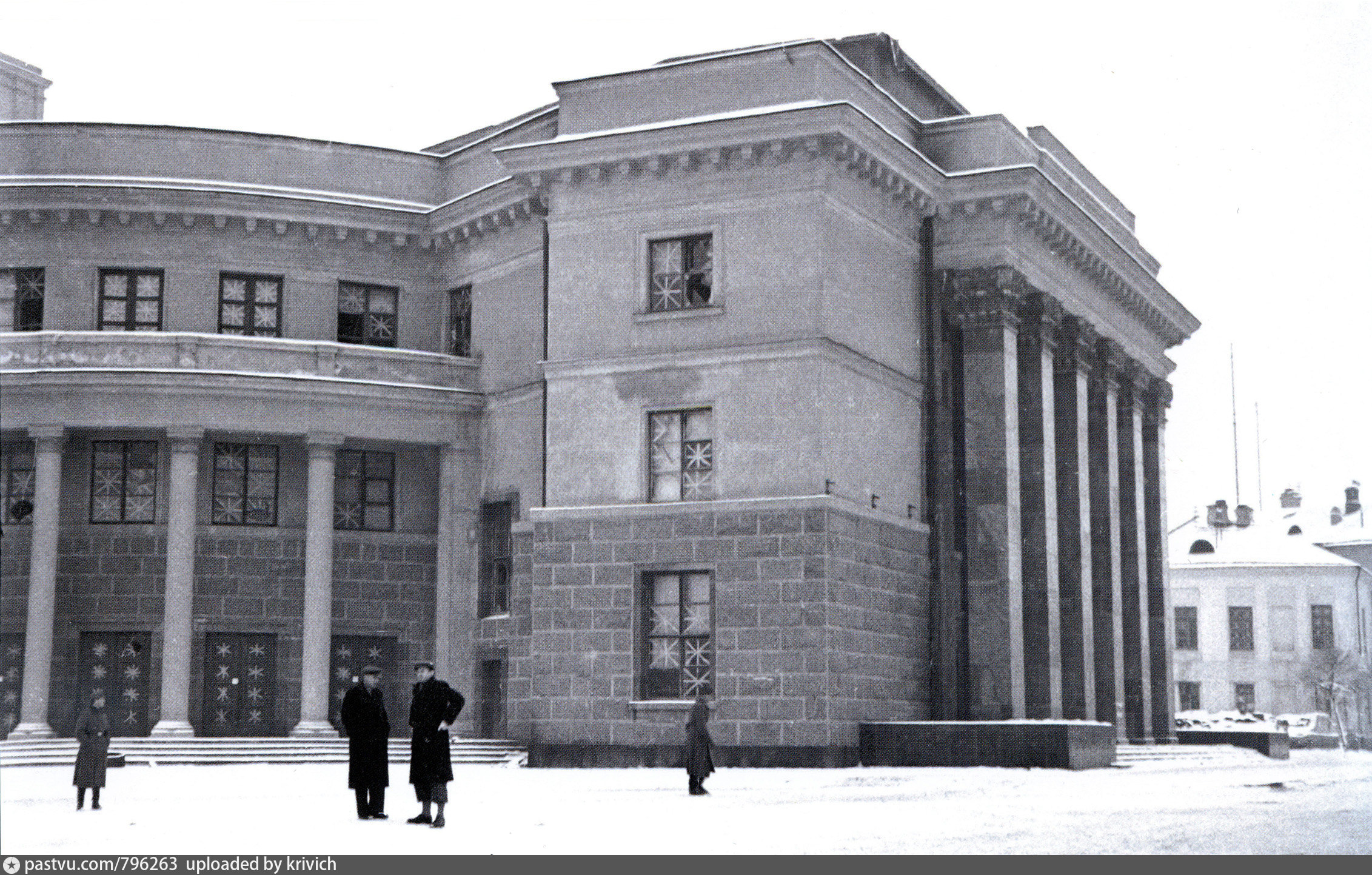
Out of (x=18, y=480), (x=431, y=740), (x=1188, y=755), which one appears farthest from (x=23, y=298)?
(x=1188, y=755)

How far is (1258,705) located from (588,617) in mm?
62631

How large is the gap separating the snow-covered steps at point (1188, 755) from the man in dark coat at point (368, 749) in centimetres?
1955

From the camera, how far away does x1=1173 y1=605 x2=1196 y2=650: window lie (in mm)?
88812

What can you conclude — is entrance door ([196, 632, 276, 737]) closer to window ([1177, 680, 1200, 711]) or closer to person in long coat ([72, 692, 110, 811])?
person in long coat ([72, 692, 110, 811])

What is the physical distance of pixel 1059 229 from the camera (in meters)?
37.4

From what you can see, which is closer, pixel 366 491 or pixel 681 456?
pixel 681 456

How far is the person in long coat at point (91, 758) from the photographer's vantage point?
20.2m

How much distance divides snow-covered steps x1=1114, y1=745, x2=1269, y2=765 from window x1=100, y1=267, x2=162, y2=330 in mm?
21727

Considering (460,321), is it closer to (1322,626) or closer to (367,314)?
(367,314)

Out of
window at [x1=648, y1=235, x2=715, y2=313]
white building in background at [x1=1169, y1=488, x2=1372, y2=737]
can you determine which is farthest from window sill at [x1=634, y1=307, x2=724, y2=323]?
white building in background at [x1=1169, y1=488, x2=1372, y2=737]

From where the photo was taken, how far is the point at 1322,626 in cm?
8612

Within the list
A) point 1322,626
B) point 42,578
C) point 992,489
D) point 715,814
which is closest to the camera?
point 715,814

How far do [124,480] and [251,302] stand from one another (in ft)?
15.3
